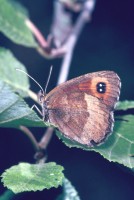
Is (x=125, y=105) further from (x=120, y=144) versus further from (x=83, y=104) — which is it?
(x=120, y=144)

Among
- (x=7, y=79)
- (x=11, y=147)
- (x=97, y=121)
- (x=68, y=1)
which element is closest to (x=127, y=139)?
(x=97, y=121)

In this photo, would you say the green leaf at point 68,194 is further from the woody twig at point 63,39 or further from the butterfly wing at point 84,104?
the woody twig at point 63,39

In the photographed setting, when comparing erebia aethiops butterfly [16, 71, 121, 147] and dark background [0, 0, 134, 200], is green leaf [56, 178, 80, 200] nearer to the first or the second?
erebia aethiops butterfly [16, 71, 121, 147]

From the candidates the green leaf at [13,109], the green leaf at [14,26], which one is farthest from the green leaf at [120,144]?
the green leaf at [14,26]

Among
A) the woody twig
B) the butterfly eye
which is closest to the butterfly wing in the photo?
the butterfly eye

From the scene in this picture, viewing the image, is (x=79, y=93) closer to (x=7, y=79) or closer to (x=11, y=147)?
(x=7, y=79)

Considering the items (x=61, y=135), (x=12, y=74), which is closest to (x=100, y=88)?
(x=61, y=135)
